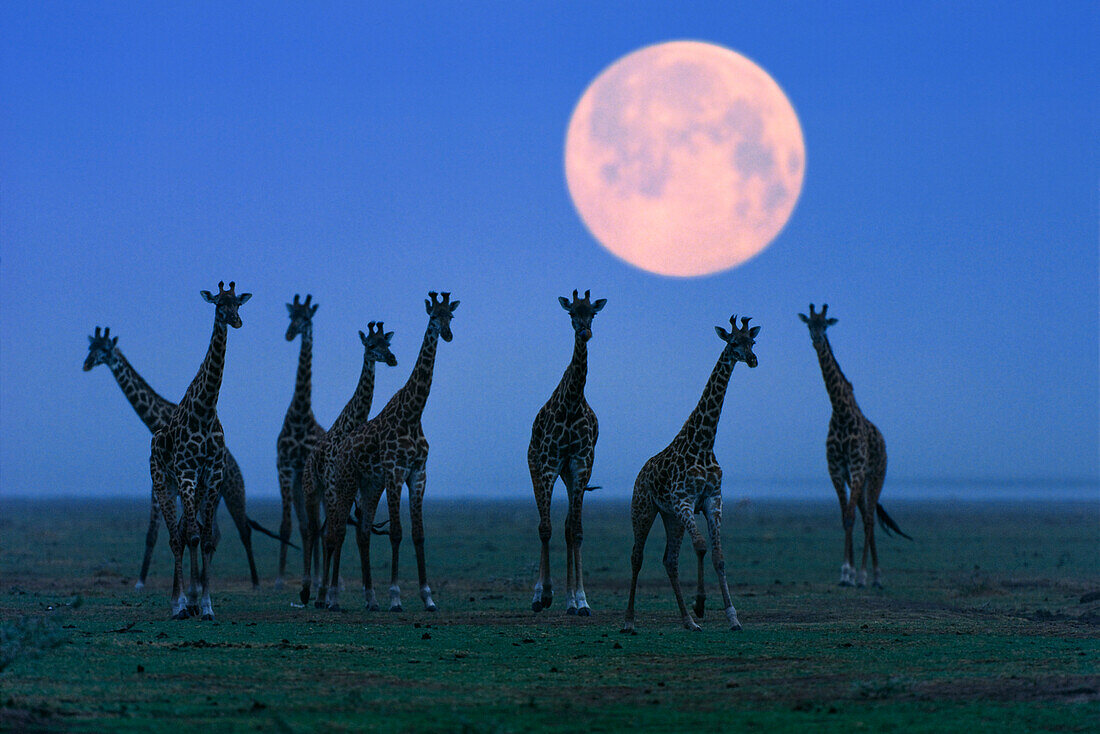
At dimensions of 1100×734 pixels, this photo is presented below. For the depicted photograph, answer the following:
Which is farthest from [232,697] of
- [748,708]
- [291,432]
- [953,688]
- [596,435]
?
[291,432]

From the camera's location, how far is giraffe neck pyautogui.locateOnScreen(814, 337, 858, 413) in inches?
1128

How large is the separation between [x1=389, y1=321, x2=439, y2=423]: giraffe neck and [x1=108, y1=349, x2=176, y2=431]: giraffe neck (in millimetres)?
5767

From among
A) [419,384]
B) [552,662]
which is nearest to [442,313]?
[419,384]

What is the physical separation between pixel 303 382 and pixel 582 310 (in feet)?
24.7

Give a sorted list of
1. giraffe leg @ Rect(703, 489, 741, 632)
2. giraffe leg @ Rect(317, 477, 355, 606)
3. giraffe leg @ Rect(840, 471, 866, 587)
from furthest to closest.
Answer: giraffe leg @ Rect(840, 471, 866, 587) < giraffe leg @ Rect(317, 477, 355, 606) < giraffe leg @ Rect(703, 489, 741, 632)

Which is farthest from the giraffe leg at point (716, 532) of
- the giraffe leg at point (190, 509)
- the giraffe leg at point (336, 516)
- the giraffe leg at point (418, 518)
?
the giraffe leg at point (190, 509)

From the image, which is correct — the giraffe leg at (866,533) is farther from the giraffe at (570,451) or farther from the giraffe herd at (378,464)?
the giraffe at (570,451)

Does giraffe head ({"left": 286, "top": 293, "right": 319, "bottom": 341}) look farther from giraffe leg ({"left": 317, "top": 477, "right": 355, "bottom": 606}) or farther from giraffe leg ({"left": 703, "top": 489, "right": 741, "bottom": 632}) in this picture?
giraffe leg ({"left": 703, "top": 489, "right": 741, "bottom": 632})

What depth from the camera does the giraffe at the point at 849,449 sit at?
28.0 metres

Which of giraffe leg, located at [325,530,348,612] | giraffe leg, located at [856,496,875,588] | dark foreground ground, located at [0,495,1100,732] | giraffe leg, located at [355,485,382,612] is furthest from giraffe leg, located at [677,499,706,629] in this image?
giraffe leg, located at [856,496,875,588]

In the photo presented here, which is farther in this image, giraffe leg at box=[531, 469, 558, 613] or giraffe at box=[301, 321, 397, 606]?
giraffe at box=[301, 321, 397, 606]

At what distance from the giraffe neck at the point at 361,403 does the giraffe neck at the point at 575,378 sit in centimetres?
398

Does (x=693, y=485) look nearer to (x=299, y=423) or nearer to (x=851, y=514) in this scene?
(x=299, y=423)

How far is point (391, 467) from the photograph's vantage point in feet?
66.2
